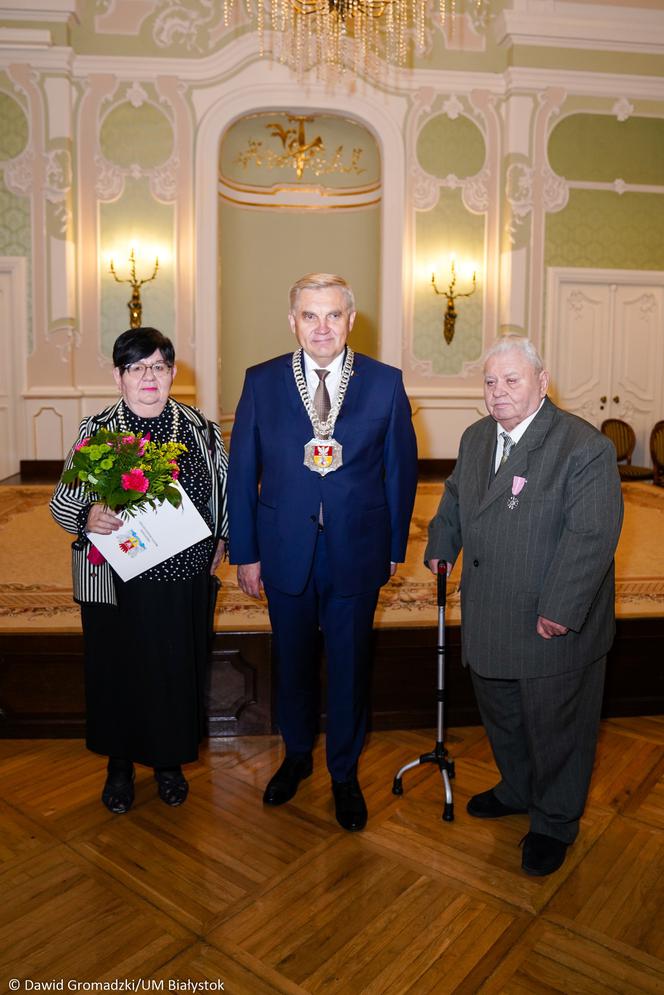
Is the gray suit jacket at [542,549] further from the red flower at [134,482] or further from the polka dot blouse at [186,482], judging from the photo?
the red flower at [134,482]

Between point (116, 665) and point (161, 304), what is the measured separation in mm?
5891

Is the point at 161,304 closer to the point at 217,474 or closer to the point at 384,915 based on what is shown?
the point at 217,474

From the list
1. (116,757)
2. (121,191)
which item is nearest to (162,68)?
(121,191)

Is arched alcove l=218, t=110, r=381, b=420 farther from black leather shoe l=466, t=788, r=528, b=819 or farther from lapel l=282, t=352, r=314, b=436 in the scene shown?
black leather shoe l=466, t=788, r=528, b=819

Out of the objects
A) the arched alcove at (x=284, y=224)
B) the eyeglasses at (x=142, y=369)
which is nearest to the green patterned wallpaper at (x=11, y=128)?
the arched alcove at (x=284, y=224)

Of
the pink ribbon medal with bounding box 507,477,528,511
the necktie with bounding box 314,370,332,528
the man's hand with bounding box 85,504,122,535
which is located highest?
the necktie with bounding box 314,370,332,528

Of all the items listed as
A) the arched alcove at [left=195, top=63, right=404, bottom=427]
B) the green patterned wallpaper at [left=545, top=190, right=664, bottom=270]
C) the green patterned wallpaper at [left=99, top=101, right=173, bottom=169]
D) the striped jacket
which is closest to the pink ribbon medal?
the striped jacket

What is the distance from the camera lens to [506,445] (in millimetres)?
2229

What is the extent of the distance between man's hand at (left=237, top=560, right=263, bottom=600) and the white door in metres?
A: 6.32

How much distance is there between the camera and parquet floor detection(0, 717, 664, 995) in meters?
1.82

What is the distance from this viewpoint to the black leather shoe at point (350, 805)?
94.6 inches

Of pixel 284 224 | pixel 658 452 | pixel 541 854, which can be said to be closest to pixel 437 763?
pixel 541 854

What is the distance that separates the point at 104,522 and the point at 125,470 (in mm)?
181

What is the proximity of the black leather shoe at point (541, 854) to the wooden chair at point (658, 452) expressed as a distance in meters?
6.05
